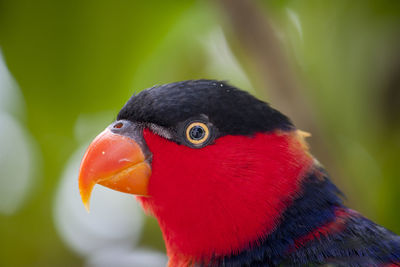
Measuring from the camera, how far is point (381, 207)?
3238mm

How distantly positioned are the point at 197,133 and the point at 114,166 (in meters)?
0.38

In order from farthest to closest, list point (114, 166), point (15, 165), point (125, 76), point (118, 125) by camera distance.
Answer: point (15, 165)
point (125, 76)
point (118, 125)
point (114, 166)

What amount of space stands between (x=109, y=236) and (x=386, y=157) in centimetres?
262

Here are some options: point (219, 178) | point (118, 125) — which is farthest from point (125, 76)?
point (219, 178)

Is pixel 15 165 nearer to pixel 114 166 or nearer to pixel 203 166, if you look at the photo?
pixel 114 166

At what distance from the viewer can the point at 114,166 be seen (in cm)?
180

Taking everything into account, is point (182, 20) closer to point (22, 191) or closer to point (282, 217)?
point (22, 191)

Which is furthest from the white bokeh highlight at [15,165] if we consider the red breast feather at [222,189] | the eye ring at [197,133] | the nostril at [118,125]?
the eye ring at [197,133]

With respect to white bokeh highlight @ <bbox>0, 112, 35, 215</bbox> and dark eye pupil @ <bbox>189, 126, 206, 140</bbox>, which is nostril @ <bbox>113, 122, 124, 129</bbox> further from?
white bokeh highlight @ <bbox>0, 112, 35, 215</bbox>

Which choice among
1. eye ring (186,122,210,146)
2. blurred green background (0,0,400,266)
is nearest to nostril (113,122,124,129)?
eye ring (186,122,210,146)

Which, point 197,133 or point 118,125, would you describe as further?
point 118,125

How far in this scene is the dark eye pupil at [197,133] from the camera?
5.95ft

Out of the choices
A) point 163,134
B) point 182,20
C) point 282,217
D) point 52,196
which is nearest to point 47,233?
point 52,196

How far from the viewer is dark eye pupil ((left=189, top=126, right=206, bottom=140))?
181 cm
